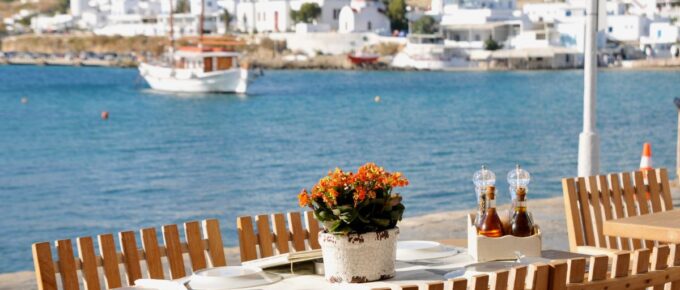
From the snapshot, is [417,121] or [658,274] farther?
[417,121]

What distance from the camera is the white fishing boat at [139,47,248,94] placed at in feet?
280

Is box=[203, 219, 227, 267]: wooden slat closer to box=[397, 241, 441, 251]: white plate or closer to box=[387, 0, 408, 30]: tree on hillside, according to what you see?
box=[397, 241, 441, 251]: white plate

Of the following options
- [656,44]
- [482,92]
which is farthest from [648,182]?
[656,44]

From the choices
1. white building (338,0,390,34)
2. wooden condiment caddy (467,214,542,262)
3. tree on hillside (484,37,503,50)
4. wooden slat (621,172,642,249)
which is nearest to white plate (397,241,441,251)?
wooden condiment caddy (467,214,542,262)

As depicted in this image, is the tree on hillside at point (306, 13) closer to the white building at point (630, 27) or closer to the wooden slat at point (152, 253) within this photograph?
the white building at point (630, 27)

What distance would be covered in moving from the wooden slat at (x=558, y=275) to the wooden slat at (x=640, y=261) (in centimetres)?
54

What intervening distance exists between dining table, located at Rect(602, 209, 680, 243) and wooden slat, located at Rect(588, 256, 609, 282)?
4.98ft

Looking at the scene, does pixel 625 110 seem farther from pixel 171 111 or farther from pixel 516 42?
pixel 516 42

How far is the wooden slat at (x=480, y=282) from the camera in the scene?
14.0 ft

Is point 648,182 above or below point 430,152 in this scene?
above

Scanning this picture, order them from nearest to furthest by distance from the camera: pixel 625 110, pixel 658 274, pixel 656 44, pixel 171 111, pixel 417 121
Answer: pixel 658 274, pixel 417 121, pixel 625 110, pixel 171 111, pixel 656 44

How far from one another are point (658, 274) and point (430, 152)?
35.8 meters

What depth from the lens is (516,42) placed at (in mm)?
149125

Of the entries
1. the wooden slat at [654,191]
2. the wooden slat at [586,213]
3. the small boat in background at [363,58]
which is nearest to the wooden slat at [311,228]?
the wooden slat at [586,213]
